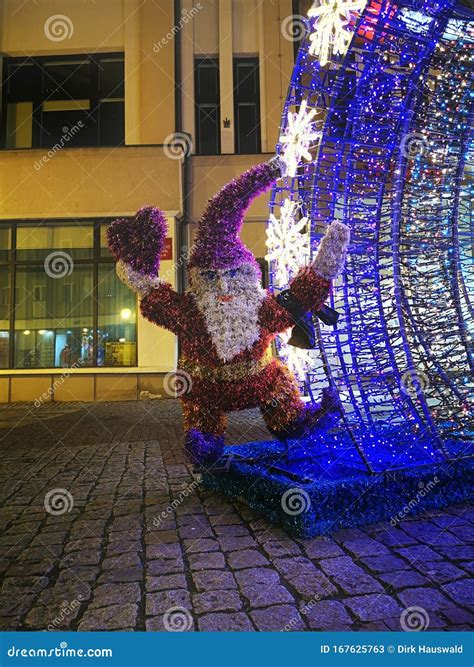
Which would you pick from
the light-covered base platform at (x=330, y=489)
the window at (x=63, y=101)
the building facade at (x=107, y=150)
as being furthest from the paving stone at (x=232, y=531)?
the window at (x=63, y=101)

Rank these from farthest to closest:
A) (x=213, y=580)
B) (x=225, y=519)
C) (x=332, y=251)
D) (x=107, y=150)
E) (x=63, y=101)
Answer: (x=63, y=101), (x=107, y=150), (x=225, y=519), (x=332, y=251), (x=213, y=580)

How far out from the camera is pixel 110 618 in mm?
2084

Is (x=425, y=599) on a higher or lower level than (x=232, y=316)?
lower

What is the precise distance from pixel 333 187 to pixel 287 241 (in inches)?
19.0

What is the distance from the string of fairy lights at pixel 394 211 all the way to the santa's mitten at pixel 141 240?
35.4 inches

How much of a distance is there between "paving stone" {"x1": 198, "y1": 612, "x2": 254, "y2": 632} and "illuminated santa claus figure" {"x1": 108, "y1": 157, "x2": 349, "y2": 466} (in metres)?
1.23

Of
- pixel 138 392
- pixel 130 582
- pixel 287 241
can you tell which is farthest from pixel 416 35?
pixel 138 392

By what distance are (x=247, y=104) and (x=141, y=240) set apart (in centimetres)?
993

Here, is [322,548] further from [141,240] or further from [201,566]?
[141,240]

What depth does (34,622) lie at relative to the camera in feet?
6.96

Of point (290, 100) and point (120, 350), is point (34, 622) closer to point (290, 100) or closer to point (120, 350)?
point (290, 100)

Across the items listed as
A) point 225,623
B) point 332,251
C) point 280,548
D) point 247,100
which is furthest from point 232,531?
point 247,100

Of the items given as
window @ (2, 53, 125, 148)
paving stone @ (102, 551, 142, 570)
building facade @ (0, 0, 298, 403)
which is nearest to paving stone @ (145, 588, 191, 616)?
paving stone @ (102, 551, 142, 570)

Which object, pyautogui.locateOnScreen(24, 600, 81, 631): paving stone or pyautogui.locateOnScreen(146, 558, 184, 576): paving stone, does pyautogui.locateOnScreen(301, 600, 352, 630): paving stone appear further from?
pyautogui.locateOnScreen(24, 600, 81, 631): paving stone
